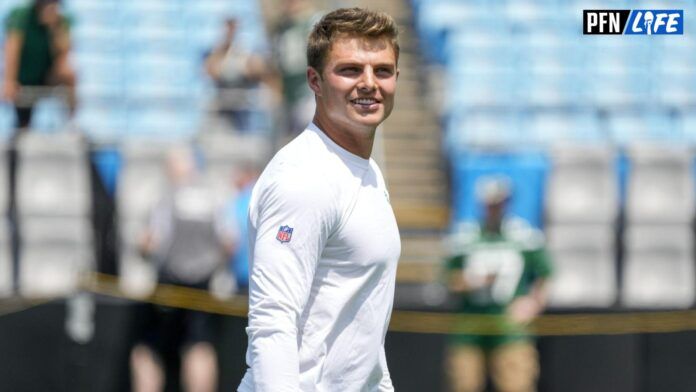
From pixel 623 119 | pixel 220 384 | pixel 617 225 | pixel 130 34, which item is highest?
pixel 130 34

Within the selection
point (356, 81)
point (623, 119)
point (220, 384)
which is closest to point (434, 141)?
point (623, 119)

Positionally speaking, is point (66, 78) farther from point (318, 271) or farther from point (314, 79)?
point (318, 271)

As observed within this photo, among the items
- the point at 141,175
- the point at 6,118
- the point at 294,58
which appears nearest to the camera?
the point at 294,58

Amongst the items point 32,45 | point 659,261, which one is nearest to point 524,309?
point 659,261

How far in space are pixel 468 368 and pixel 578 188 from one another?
2711 millimetres

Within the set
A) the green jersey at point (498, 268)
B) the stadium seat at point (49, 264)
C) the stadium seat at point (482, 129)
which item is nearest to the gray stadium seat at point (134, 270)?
the stadium seat at point (49, 264)

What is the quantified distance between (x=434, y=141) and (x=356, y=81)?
31.7 feet

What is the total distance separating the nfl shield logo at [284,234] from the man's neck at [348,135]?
36cm

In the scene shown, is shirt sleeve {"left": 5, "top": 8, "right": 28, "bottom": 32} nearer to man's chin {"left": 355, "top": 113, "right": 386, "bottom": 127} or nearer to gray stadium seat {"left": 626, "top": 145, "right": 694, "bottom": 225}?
gray stadium seat {"left": 626, "top": 145, "right": 694, "bottom": 225}

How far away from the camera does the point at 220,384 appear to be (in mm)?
9297

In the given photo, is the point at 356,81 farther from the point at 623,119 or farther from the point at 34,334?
the point at 623,119

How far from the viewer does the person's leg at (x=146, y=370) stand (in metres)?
Result: 9.04

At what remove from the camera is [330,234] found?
3.37 metres

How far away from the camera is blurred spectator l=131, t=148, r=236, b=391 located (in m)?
9.00
